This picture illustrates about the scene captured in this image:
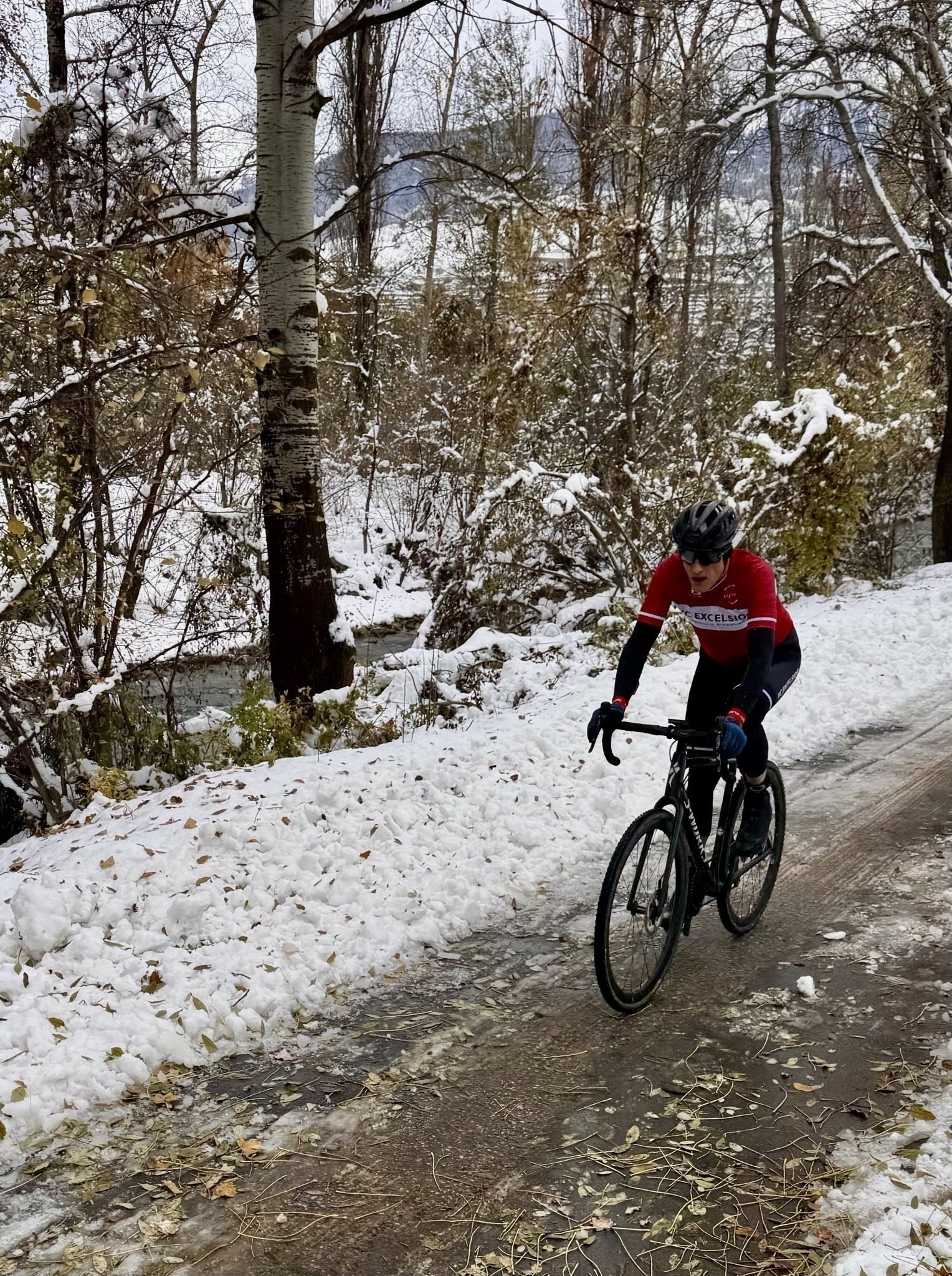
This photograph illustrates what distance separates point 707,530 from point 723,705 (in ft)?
3.71

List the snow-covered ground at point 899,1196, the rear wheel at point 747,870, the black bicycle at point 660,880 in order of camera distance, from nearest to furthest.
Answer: the snow-covered ground at point 899,1196 → the black bicycle at point 660,880 → the rear wheel at point 747,870

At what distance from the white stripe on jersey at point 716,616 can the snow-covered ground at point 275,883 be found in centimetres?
183

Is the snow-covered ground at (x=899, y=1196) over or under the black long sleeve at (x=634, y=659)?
under

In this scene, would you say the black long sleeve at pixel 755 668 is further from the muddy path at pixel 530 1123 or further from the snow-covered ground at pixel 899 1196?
the snow-covered ground at pixel 899 1196

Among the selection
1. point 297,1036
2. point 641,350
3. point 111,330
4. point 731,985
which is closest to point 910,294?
point 641,350

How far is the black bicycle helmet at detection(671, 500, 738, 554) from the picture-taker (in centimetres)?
439

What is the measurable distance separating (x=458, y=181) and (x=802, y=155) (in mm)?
10403

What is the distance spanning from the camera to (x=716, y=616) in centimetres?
483

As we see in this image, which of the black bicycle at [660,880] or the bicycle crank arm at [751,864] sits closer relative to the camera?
the black bicycle at [660,880]

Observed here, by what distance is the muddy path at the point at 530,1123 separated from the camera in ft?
10.0

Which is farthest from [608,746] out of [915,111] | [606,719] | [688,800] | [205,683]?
[915,111]

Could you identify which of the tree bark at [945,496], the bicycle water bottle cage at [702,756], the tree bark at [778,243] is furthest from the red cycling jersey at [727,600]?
the tree bark at [778,243]

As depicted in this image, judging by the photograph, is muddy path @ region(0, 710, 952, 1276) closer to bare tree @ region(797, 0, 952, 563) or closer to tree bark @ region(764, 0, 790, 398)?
bare tree @ region(797, 0, 952, 563)

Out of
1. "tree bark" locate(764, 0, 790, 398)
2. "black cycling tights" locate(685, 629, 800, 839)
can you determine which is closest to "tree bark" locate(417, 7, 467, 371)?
"tree bark" locate(764, 0, 790, 398)
